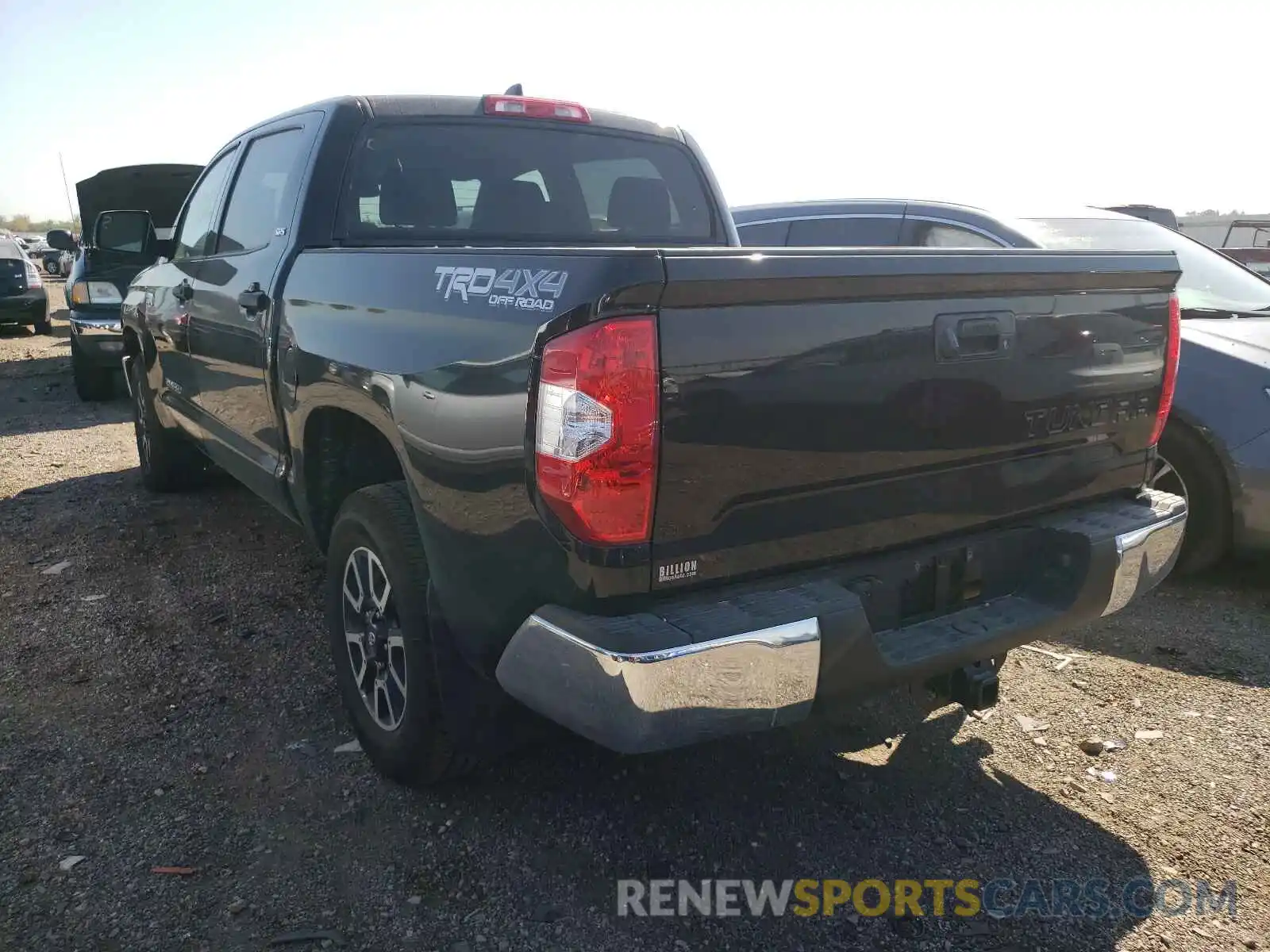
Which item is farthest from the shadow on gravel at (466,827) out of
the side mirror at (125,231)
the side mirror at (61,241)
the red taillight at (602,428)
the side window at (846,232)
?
the side mirror at (61,241)

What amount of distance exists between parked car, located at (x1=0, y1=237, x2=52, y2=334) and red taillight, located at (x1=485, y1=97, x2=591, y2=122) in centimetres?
1312

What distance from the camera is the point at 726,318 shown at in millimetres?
2062

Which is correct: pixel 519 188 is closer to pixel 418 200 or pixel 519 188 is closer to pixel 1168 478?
pixel 418 200

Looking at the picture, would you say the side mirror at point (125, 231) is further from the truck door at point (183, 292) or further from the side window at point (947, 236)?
the side window at point (947, 236)

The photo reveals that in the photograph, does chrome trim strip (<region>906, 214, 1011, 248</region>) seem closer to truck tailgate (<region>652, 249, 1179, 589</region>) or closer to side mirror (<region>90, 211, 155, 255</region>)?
truck tailgate (<region>652, 249, 1179, 589</region>)

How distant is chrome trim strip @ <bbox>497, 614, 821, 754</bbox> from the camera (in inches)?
78.1

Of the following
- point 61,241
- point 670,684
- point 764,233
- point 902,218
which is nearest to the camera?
point 670,684

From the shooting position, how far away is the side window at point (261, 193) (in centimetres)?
377

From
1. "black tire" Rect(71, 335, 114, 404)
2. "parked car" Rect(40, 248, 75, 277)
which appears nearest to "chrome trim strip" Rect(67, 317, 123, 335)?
"black tire" Rect(71, 335, 114, 404)

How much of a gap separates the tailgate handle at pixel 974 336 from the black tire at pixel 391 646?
1427 millimetres

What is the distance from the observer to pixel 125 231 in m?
5.38

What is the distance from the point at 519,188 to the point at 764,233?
293cm

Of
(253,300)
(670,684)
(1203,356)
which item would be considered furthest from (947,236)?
(670,684)

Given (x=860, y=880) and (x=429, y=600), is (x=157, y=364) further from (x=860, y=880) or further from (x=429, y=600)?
(x=860, y=880)
